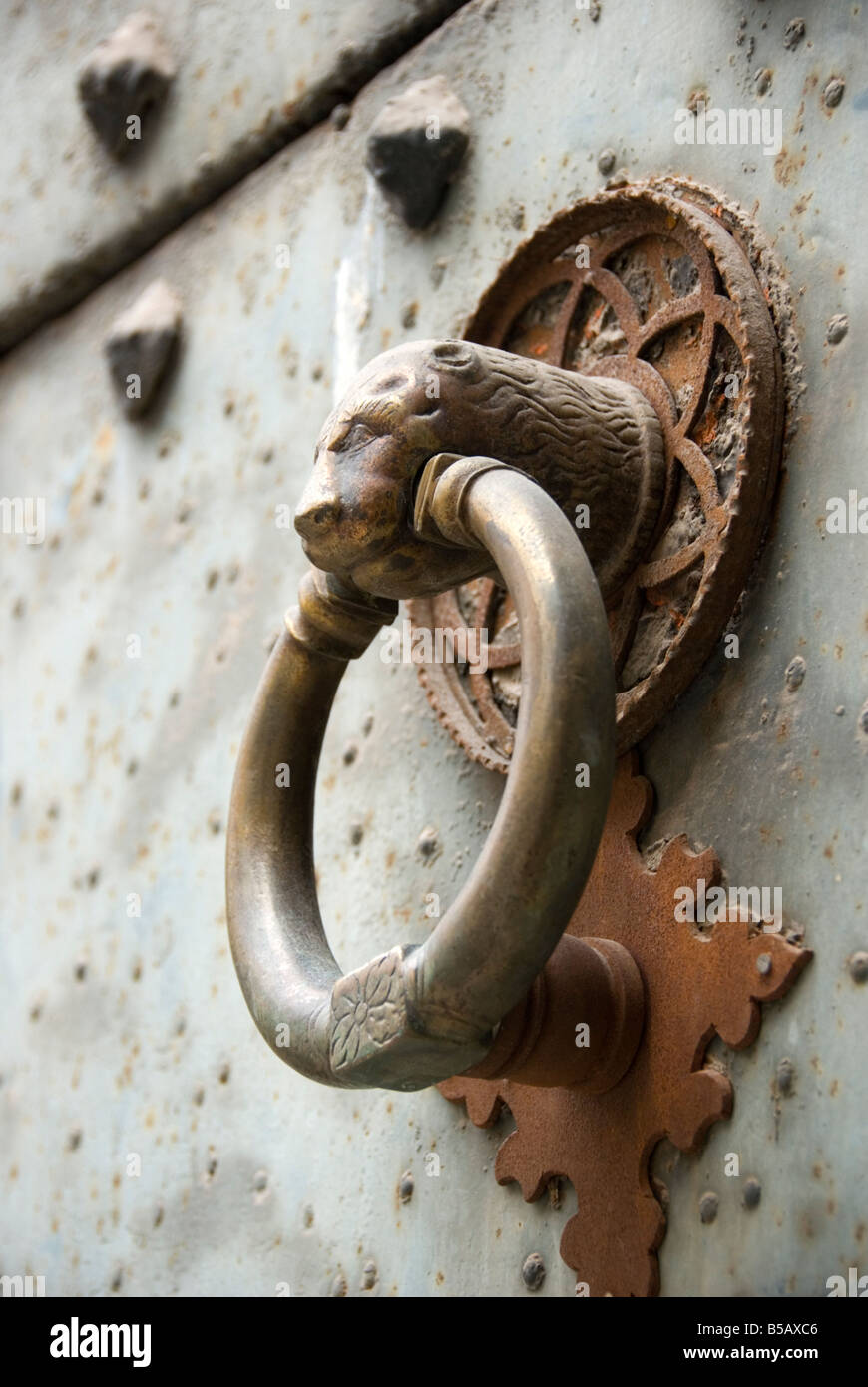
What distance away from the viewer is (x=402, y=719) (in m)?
1.18

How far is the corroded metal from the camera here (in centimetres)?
85

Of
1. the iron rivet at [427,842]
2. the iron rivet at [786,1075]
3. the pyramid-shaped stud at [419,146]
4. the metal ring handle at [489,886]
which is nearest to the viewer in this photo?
the metal ring handle at [489,886]

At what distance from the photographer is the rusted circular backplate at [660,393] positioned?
90cm

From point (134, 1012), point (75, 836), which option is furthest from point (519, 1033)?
point (75, 836)

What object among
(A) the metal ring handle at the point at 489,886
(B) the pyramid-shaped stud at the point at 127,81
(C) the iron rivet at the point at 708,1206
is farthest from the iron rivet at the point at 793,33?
(B) the pyramid-shaped stud at the point at 127,81

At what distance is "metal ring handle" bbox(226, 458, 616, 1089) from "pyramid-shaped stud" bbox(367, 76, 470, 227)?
456 mm

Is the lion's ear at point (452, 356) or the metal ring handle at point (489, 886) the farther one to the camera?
the lion's ear at point (452, 356)

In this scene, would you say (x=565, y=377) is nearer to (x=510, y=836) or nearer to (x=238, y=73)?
(x=510, y=836)

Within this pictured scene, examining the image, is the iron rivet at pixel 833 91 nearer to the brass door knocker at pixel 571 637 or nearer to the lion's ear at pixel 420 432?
the brass door knocker at pixel 571 637

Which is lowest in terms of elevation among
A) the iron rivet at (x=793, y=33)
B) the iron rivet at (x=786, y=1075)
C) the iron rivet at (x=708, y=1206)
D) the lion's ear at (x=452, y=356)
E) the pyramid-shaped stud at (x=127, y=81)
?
the iron rivet at (x=708, y=1206)

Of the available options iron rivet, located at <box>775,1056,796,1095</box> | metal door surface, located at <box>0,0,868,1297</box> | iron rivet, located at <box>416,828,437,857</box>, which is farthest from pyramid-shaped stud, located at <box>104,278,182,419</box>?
iron rivet, located at <box>775,1056,796,1095</box>

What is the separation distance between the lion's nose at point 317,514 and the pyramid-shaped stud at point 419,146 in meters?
0.48

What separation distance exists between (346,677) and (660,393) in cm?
38

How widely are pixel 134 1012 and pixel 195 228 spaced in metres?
0.74
